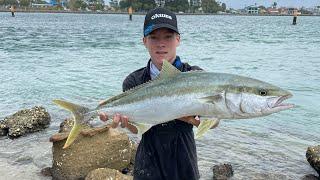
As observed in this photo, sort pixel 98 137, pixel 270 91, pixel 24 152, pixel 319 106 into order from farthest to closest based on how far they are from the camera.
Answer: pixel 319 106
pixel 24 152
pixel 98 137
pixel 270 91

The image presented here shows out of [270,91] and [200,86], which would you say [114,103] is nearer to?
[200,86]

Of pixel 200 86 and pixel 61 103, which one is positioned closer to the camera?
pixel 200 86

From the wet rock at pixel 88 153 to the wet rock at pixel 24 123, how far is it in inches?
143

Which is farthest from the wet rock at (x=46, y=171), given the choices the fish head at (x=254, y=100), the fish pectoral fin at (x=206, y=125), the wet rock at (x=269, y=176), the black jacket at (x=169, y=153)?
the fish head at (x=254, y=100)

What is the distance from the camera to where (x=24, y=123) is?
40.4 feet

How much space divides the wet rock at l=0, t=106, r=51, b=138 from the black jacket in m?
8.07

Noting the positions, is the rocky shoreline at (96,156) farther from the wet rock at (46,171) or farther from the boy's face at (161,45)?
the boy's face at (161,45)

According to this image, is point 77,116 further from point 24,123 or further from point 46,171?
point 24,123

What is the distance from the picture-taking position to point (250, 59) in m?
32.8

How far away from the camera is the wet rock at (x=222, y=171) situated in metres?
9.23

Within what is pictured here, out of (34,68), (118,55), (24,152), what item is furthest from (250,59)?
(24,152)

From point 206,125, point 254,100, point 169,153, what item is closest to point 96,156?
point 169,153

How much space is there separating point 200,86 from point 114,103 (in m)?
0.93

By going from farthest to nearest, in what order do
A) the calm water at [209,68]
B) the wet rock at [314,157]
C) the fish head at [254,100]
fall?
the calm water at [209,68]
the wet rock at [314,157]
the fish head at [254,100]
